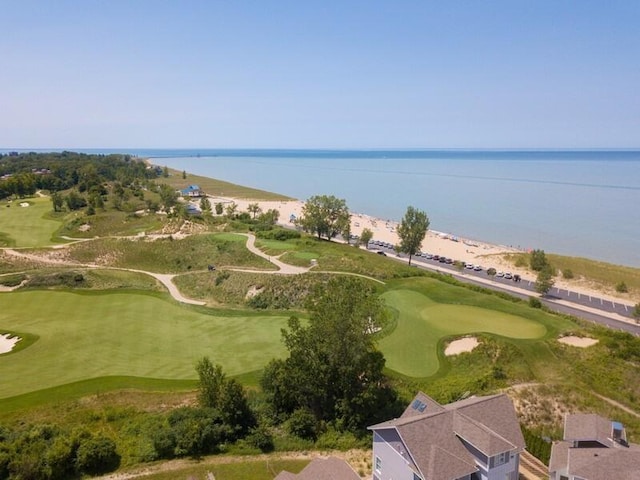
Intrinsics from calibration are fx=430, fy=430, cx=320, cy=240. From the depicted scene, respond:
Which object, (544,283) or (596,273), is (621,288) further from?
(544,283)

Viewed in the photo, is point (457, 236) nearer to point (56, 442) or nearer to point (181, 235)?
point (181, 235)

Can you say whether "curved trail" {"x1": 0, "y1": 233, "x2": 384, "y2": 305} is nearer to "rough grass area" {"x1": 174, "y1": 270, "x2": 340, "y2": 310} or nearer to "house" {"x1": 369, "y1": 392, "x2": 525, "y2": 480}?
"rough grass area" {"x1": 174, "y1": 270, "x2": 340, "y2": 310}

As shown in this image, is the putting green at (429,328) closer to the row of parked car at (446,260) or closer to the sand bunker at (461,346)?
the sand bunker at (461,346)

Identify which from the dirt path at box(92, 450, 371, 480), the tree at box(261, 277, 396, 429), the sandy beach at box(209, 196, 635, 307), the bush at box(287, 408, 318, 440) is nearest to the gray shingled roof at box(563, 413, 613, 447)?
the tree at box(261, 277, 396, 429)

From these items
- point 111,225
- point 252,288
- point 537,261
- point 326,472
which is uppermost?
point 326,472

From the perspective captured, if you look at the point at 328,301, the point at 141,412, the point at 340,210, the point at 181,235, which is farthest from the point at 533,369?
the point at 181,235

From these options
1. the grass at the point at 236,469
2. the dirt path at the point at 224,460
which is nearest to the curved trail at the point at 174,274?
the dirt path at the point at 224,460

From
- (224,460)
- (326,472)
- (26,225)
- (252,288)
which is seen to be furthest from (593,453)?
(26,225)
